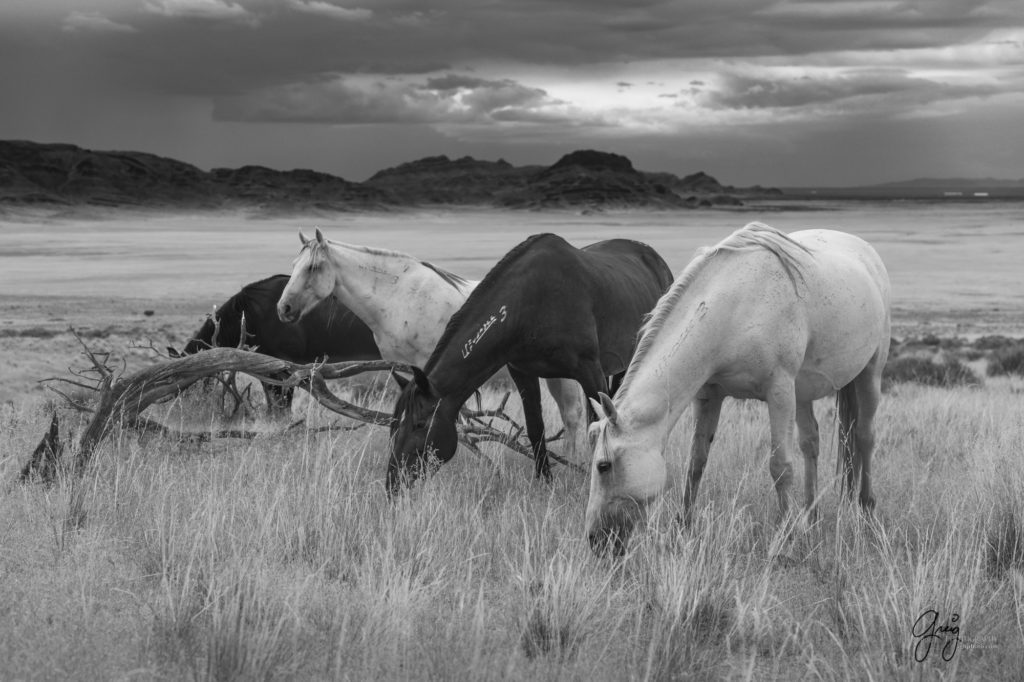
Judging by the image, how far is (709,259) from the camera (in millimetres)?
5445

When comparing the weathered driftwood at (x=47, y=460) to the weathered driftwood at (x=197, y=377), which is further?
the weathered driftwood at (x=197, y=377)

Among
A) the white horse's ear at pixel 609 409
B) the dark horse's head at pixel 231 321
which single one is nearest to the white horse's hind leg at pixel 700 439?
the white horse's ear at pixel 609 409

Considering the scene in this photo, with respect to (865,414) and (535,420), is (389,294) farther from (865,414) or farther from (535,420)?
(865,414)

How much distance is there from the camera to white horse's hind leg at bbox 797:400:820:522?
6340mm

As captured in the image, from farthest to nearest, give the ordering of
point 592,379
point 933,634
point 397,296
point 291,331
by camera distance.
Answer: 1. point 291,331
2. point 397,296
3. point 592,379
4. point 933,634

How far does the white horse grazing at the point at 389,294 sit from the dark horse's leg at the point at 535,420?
637 millimetres

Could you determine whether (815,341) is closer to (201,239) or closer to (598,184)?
(201,239)

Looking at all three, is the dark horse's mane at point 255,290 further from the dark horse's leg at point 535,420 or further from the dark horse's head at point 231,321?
the dark horse's leg at point 535,420

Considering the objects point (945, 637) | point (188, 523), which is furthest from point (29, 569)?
point (945, 637)

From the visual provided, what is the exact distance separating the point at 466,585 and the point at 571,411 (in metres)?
3.44

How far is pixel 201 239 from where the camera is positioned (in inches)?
2881

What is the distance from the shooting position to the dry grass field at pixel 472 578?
3957 millimetres

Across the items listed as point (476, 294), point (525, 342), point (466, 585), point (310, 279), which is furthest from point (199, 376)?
point (466, 585)

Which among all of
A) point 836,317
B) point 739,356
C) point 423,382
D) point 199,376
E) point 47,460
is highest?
point 836,317
